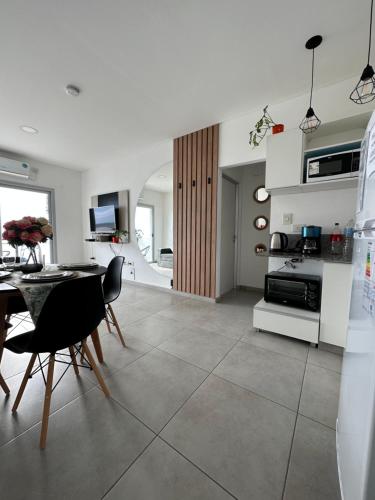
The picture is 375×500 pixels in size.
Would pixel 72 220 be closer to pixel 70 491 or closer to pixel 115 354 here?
pixel 115 354

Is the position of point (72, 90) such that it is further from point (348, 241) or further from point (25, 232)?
point (348, 241)

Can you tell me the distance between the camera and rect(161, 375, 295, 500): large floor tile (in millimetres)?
942

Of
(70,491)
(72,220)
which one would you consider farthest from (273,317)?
(72,220)

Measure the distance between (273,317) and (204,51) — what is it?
273cm

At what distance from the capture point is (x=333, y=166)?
1900 millimetres

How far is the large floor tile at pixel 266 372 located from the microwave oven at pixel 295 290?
59cm

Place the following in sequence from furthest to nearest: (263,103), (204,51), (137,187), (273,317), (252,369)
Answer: (137,187), (263,103), (273,317), (204,51), (252,369)

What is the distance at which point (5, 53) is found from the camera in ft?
5.99

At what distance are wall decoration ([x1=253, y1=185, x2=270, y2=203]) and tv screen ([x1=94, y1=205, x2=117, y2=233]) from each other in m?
3.10

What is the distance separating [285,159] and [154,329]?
248 cm

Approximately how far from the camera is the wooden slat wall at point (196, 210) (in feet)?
10.4

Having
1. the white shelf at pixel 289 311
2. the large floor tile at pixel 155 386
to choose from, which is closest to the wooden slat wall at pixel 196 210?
the white shelf at pixel 289 311

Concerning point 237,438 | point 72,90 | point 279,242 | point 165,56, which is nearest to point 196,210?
point 279,242

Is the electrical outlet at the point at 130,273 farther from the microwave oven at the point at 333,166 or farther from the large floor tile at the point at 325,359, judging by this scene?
the microwave oven at the point at 333,166
